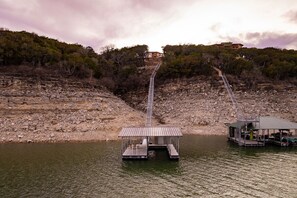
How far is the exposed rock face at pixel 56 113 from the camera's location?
4297cm

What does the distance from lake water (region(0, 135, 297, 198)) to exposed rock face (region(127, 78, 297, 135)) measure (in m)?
18.2

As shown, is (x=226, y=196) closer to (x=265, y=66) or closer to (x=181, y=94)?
(x=181, y=94)

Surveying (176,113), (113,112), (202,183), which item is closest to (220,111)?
(176,113)

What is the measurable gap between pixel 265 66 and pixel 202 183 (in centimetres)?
5624

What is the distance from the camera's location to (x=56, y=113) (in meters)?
47.6

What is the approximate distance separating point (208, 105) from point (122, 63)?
1181 inches

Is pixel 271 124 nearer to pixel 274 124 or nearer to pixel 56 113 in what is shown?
pixel 274 124

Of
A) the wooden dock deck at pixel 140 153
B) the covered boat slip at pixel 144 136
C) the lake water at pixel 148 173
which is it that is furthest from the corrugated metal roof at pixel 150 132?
the lake water at pixel 148 173

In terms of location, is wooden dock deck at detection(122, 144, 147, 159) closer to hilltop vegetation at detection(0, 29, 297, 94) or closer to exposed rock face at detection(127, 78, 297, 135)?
exposed rock face at detection(127, 78, 297, 135)

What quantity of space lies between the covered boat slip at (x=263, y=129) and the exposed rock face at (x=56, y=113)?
16.7 m

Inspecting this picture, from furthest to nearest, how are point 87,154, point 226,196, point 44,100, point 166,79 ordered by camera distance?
point 166,79, point 44,100, point 87,154, point 226,196

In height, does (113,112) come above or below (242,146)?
above

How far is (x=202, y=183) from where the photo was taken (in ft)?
66.8

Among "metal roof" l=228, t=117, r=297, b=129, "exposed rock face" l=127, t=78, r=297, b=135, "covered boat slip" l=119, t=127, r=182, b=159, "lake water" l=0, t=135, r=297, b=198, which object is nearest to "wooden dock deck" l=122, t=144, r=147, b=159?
"covered boat slip" l=119, t=127, r=182, b=159
